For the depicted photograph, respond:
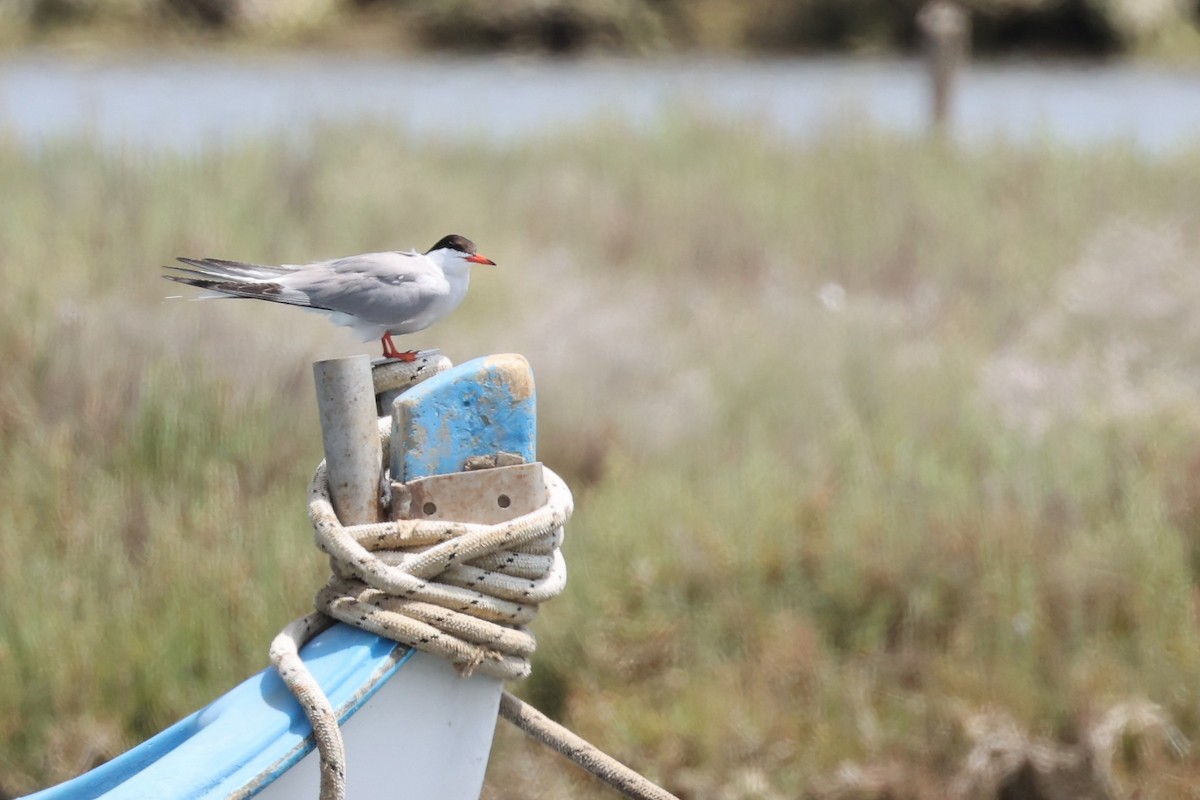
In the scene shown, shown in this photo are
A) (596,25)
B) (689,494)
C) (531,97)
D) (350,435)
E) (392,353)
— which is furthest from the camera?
(596,25)

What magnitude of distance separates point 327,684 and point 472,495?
31cm

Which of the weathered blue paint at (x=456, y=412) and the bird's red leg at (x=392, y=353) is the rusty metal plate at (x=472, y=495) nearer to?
the weathered blue paint at (x=456, y=412)

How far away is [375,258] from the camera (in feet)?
7.58

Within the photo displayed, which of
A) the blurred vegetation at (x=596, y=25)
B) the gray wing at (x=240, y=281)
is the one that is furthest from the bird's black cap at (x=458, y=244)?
the blurred vegetation at (x=596, y=25)

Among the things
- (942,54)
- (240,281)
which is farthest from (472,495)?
(942,54)

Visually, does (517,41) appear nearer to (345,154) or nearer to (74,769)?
(345,154)

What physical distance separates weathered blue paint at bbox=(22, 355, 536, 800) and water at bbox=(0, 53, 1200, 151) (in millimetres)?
6295

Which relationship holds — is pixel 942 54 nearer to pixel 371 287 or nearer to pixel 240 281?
pixel 371 287

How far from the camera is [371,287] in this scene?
90.6 inches

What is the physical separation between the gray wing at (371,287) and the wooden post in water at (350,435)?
0.46 ft

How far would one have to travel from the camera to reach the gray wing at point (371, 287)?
2.31m

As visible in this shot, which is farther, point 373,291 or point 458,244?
point 458,244

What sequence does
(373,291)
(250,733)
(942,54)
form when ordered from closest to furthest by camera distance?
(250,733) → (373,291) → (942,54)

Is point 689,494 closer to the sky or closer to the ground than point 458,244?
closer to the ground
